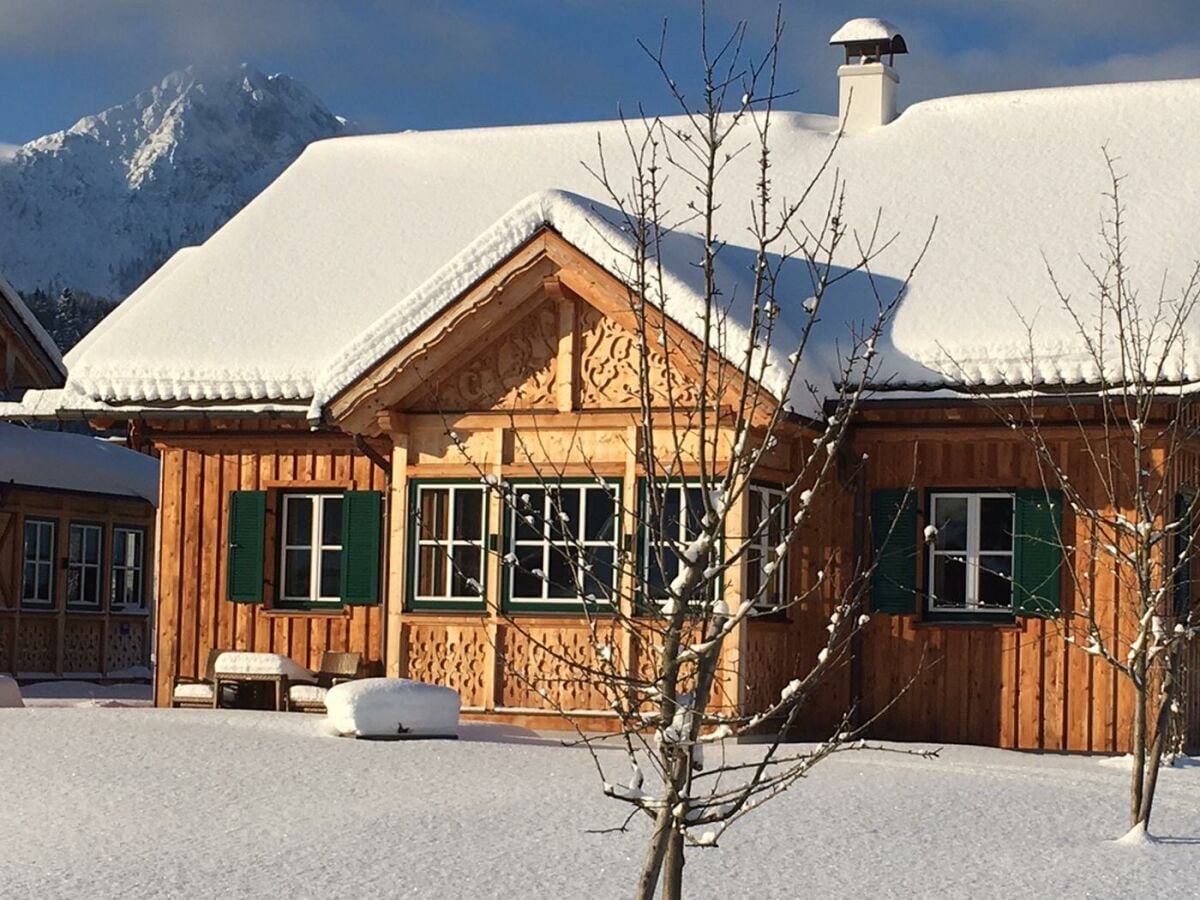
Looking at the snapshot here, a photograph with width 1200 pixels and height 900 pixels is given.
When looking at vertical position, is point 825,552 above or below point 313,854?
above

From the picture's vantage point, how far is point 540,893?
980 cm

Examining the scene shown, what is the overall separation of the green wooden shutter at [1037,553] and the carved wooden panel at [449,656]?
170 inches

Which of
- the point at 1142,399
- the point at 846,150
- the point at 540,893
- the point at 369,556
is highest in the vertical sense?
the point at 846,150

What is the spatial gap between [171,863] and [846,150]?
42.4ft

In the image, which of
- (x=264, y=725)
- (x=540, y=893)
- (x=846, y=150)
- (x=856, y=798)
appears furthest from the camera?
(x=846, y=150)

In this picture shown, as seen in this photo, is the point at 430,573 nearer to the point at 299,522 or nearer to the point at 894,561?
the point at 299,522

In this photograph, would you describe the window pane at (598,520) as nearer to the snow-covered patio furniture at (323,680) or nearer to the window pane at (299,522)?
the snow-covered patio furniture at (323,680)

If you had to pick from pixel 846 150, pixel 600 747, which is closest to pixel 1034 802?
pixel 600 747

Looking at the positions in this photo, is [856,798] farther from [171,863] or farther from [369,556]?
[369,556]

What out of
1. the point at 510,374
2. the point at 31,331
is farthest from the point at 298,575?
the point at 31,331

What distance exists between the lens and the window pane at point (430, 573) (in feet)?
58.2

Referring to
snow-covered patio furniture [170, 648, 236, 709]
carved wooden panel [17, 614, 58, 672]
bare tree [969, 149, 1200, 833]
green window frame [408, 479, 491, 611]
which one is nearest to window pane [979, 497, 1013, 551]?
bare tree [969, 149, 1200, 833]

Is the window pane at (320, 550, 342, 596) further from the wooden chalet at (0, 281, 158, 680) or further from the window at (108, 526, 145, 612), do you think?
the window at (108, 526, 145, 612)

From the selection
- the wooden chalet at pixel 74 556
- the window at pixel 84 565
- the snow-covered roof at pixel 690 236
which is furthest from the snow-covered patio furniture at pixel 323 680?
the window at pixel 84 565
